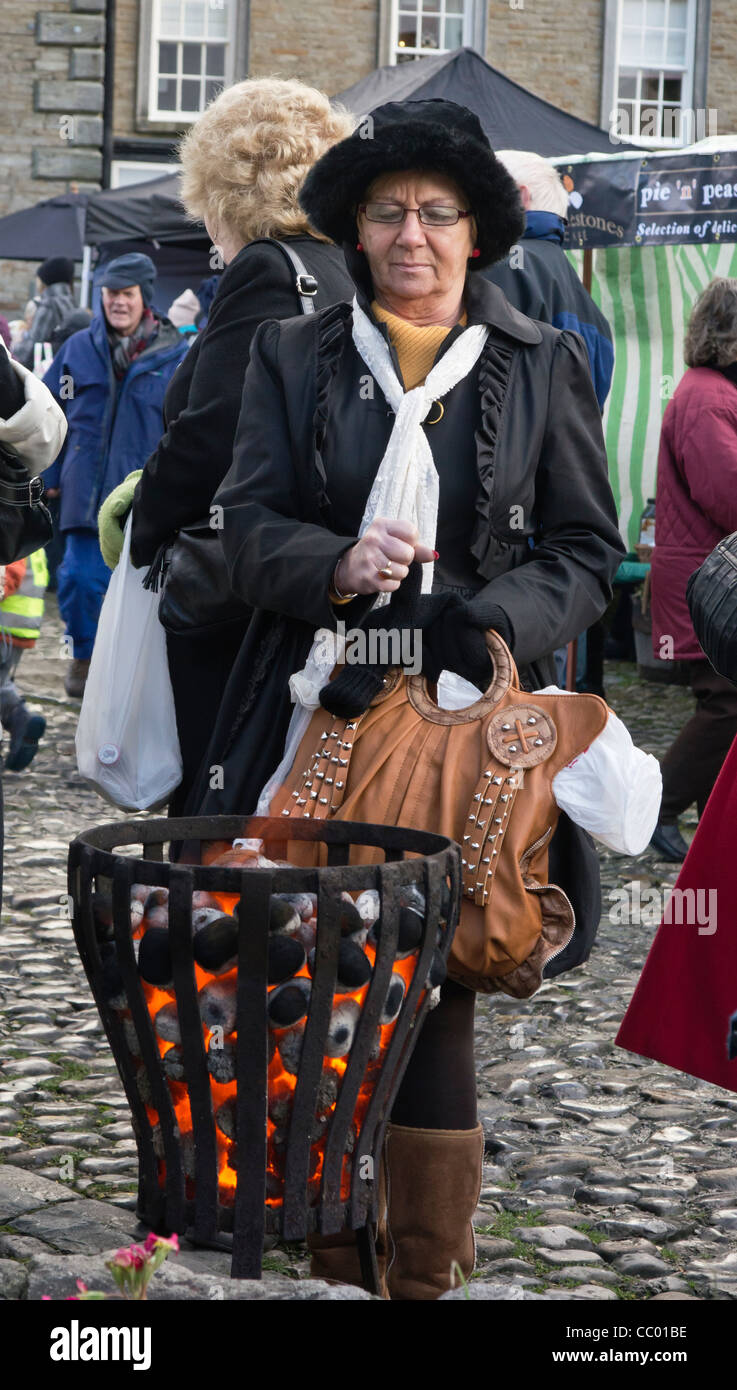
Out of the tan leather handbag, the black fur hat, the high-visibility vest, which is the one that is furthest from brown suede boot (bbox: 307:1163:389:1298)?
the high-visibility vest

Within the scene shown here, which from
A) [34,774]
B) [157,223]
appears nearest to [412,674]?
[34,774]

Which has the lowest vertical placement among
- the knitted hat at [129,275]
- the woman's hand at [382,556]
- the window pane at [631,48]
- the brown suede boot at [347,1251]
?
the brown suede boot at [347,1251]

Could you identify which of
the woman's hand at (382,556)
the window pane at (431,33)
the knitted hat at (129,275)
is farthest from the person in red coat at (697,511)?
the window pane at (431,33)

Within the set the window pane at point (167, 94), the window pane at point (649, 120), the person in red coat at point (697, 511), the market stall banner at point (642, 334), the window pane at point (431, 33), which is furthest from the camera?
the window pane at point (649, 120)

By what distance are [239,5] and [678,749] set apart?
1818 cm

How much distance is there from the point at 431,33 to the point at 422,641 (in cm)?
2145

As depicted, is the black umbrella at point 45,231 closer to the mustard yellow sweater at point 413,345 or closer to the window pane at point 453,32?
the window pane at point 453,32

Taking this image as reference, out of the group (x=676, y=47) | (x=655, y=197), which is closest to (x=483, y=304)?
(x=655, y=197)

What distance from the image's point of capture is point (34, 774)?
7855mm

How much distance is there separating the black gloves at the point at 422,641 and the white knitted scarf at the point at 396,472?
0.04 m

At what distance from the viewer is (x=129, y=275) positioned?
9.02 metres

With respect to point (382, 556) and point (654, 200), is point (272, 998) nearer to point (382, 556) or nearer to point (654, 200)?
point (382, 556)

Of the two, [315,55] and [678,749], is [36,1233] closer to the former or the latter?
[678,749]

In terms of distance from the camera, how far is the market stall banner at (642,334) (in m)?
10.0
